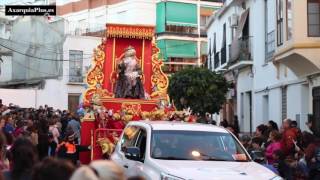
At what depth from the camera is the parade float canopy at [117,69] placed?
17.9 metres

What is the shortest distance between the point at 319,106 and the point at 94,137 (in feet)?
23.7

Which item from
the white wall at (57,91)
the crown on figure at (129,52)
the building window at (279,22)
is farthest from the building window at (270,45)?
the white wall at (57,91)

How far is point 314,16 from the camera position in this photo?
749 inches

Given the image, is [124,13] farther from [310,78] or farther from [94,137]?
[94,137]

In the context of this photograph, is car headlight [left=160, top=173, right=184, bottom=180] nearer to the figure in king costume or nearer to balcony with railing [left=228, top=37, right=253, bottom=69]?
the figure in king costume

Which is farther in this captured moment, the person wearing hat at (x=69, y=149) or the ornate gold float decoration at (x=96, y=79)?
the ornate gold float decoration at (x=96, y=79)

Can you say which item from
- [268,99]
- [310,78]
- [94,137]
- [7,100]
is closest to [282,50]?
[310,78]

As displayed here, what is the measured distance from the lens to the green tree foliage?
91.2ft

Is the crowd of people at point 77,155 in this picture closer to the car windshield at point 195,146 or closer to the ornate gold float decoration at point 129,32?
the car windshield at point 195,146

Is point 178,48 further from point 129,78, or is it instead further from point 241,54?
point 129,78

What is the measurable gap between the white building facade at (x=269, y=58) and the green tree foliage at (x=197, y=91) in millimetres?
1347

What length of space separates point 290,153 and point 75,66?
36799 mm

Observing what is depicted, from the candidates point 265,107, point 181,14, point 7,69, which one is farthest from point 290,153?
point 7,69

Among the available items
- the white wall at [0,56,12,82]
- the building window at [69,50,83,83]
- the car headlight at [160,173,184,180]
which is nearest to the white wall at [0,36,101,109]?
the building window at [69,50,83,83]
